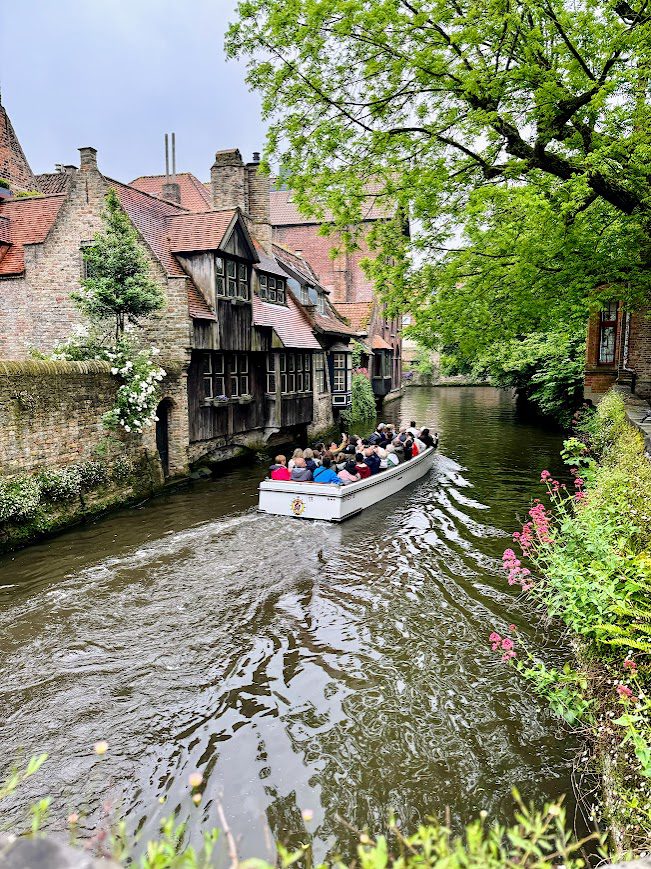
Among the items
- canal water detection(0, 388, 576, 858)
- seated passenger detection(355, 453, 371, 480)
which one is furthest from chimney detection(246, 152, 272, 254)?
canal water detection(0, 388, 576, 858)

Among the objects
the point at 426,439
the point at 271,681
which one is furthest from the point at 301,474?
the point at 271,681

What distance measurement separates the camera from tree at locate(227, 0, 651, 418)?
9133 mm

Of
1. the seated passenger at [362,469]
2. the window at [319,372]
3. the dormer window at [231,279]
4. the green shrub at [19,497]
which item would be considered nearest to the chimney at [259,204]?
the dormer window at [231,279]

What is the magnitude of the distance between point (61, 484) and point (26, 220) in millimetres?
11784

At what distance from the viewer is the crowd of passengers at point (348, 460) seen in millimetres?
13336

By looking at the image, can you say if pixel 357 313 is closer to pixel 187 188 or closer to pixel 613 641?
pixel 187 188

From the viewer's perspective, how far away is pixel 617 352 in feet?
66.4

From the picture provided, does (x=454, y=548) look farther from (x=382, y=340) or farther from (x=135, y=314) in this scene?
(x=382, y=340)

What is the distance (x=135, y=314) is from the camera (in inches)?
579

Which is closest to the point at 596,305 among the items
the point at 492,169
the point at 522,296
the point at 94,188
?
the point at 522,296

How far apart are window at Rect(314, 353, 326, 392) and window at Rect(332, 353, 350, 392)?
1301 millimetres

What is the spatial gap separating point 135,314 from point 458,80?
8.92 m

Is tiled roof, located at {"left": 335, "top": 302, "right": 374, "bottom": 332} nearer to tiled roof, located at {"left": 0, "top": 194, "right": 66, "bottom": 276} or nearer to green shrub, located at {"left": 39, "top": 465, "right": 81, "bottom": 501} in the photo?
tiled roof, located at {"left": 0, "top": 194, "right": 66, "bottom": 276}

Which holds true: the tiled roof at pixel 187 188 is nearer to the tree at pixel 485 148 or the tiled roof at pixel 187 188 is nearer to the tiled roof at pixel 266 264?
the tiled roof at pixel 266 264
